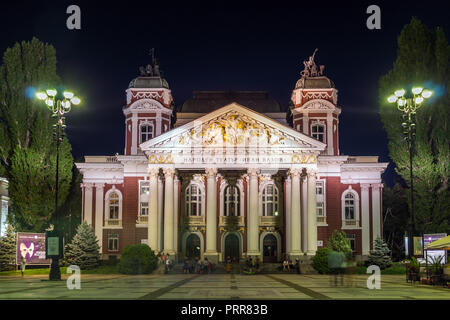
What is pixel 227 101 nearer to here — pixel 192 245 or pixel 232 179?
pixel 232 179

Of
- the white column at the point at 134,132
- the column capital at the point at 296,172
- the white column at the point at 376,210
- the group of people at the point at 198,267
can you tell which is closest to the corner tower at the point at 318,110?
the white column at the point at 376,210

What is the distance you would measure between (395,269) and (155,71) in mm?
33641

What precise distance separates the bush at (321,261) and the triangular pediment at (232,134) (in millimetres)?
9990

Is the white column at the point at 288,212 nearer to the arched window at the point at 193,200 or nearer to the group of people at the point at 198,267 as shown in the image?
the arched window at the point at 193,200

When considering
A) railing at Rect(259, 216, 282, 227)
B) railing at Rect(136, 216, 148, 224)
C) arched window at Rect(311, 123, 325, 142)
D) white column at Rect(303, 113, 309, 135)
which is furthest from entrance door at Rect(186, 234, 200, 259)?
arched window at Rect(311, 123, 325, 142)

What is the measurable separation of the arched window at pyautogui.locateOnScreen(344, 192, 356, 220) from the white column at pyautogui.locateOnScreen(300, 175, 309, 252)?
8.01 m

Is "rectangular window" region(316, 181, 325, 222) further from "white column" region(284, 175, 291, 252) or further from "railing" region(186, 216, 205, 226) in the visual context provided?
"railing" region(186, 216, 205, 226)

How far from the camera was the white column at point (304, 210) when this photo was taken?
51.7 meters

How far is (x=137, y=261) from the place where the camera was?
4525 centimetres

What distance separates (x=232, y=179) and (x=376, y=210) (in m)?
15.4

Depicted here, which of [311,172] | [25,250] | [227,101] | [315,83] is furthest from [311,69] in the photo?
[25,250]

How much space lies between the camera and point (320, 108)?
61.3m

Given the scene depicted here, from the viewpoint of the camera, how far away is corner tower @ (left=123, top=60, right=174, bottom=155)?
6147 cm

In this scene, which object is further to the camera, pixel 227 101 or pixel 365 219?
pixel 227 101
